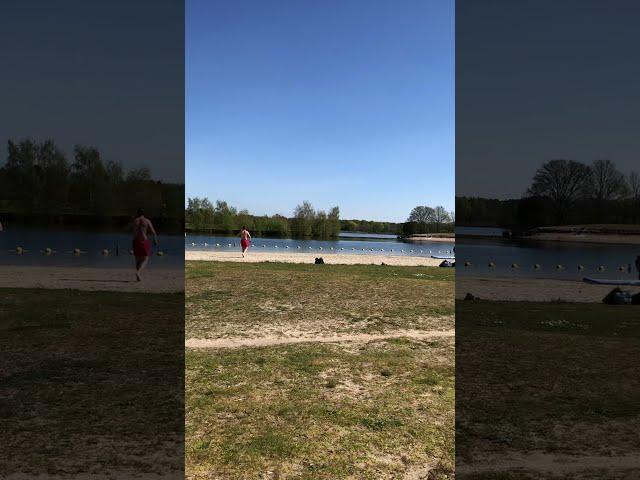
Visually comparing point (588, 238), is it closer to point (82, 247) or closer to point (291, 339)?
point (82, 247)

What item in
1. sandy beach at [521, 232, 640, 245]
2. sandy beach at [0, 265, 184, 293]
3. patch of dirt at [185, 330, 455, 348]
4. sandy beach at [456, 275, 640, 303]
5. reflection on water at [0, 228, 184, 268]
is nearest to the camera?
reflection on water at [0, 228, 184, 268]

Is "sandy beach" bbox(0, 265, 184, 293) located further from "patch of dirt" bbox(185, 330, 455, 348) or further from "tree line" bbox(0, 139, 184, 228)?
"patch of dirt" bbox(185, 330, 455, 348)

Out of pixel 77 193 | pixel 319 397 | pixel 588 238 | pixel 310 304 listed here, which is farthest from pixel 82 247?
pixel 310 304

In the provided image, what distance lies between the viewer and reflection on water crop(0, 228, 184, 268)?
3285 millimetres

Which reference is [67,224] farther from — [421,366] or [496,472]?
[421,366]

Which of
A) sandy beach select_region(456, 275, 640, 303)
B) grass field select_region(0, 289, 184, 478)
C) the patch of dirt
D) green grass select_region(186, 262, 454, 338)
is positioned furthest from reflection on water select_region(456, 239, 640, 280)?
green grass select_region(186, 262, 454, 338)

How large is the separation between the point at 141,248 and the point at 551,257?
13.6 feet

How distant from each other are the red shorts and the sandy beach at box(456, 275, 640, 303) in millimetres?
2816

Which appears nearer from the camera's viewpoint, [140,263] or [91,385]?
[140,263]

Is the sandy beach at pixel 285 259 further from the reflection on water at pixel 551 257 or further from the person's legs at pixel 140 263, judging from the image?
the person's legs at pixel 140 263

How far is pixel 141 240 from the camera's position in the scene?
10.3 ft

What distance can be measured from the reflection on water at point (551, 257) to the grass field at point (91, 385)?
9.93ft

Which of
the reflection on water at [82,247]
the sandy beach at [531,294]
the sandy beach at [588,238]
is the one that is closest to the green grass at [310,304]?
the sandy beach at [531,294]

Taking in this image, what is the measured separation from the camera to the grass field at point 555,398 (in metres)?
4.61
